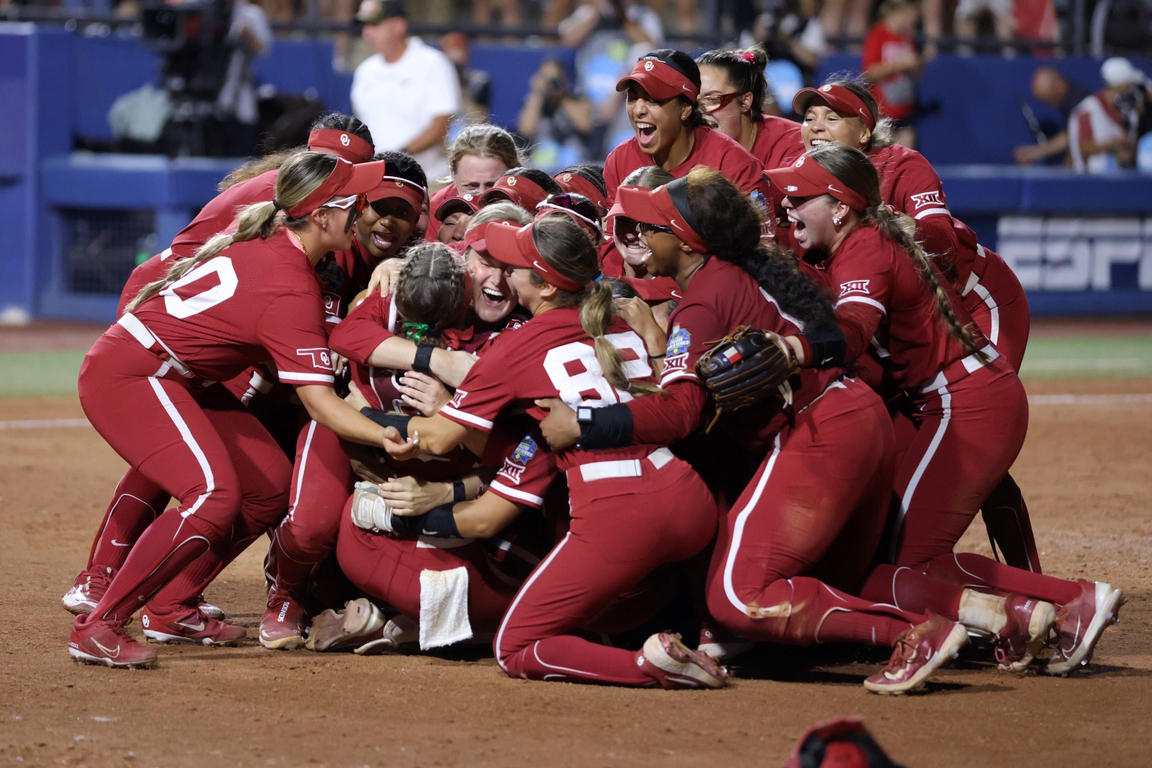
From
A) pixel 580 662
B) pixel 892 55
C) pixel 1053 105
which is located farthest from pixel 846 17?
pixel 580 662

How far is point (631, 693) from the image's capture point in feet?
13.2

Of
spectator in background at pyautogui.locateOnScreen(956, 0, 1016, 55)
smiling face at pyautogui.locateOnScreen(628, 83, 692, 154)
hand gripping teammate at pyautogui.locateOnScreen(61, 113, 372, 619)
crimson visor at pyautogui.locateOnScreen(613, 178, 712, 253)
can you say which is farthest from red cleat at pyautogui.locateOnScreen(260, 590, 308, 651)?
spectator in background at pyautogui.locateOnScreen(956, 0, 1016, 55)

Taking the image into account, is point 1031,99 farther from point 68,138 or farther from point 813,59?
point 68,138

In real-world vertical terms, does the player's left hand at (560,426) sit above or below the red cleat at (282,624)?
above

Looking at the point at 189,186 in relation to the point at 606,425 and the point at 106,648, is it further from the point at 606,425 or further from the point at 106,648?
the point at 606,425

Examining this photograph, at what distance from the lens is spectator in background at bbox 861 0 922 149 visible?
14118 mm

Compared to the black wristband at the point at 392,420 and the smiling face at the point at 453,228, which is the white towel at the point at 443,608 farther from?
the smiling face at the point at 453,228

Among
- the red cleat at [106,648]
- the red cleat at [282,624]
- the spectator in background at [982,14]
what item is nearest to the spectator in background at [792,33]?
the spectator in background at [982,14]

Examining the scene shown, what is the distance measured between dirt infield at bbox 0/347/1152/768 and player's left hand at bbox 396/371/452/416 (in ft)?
2.77

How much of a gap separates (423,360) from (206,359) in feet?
2.57

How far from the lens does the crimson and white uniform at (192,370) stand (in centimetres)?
433

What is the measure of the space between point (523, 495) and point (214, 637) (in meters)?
1.31

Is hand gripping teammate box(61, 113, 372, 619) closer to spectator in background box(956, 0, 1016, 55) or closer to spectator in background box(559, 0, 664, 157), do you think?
spectator in background box(559, 0, 664, 157)

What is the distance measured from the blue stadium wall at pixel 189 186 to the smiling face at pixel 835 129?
840cm
